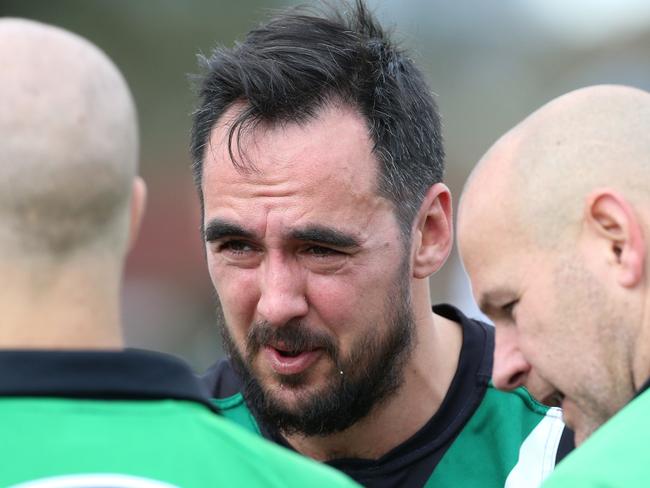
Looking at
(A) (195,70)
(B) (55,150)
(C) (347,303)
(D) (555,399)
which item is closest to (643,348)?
(D) (555,399)

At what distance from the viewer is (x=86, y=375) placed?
1.89 m

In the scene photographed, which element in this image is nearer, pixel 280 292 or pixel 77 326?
pixel 77 326

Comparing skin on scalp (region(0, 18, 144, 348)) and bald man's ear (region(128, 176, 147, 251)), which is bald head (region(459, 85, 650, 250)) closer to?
bald man's ear (region(128, 176, 147, 251))

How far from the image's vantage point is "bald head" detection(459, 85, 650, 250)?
258 centimetres

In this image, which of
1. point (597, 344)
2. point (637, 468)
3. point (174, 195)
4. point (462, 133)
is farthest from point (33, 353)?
point (462, 133)

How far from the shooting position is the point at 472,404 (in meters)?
3.63

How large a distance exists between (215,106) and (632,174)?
162cm

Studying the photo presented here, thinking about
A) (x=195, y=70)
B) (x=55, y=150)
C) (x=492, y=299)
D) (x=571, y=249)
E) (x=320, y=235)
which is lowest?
(x=195, y=70)

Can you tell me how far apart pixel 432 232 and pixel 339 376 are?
0.64 meters

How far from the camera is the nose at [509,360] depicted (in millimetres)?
2820

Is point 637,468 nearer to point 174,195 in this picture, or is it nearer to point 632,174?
point 632,174

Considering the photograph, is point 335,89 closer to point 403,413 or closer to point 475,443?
point 403,413

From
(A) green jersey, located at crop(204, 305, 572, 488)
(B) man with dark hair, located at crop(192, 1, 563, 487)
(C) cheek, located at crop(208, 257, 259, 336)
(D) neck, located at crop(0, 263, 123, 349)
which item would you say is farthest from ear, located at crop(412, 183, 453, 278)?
(D) neck, located at crop(0, 263, 123, 349)

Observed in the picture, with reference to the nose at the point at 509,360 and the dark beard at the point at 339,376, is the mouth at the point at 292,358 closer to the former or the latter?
the dark beard at the point at 339,376
